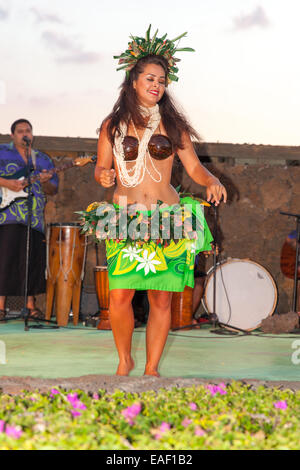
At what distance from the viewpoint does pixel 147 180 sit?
11.3 ft

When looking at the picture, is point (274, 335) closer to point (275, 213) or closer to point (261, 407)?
point (275, 213)

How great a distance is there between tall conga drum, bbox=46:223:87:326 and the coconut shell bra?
3.14 meters

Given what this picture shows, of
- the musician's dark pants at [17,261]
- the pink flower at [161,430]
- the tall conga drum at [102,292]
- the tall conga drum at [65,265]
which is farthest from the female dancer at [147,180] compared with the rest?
the musician's dark pants at [17,261]

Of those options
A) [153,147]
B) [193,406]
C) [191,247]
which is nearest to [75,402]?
[193,406]

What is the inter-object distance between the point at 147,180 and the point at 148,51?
696 mm

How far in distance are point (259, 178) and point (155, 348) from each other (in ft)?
14.5

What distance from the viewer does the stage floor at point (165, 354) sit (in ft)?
13.0

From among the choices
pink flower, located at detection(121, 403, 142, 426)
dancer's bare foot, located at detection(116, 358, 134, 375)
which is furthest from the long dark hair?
pink flower, located at detection(121, 403, 142, 426)

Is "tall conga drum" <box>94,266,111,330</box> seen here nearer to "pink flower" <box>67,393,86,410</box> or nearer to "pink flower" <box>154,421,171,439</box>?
"pink flower" <box>67,393,86,410</box>

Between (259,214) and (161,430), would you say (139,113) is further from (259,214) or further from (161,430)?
(259,214)

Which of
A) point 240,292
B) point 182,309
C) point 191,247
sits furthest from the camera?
point 240,292

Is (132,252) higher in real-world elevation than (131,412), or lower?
higher

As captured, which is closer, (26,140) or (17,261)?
(26,140)
